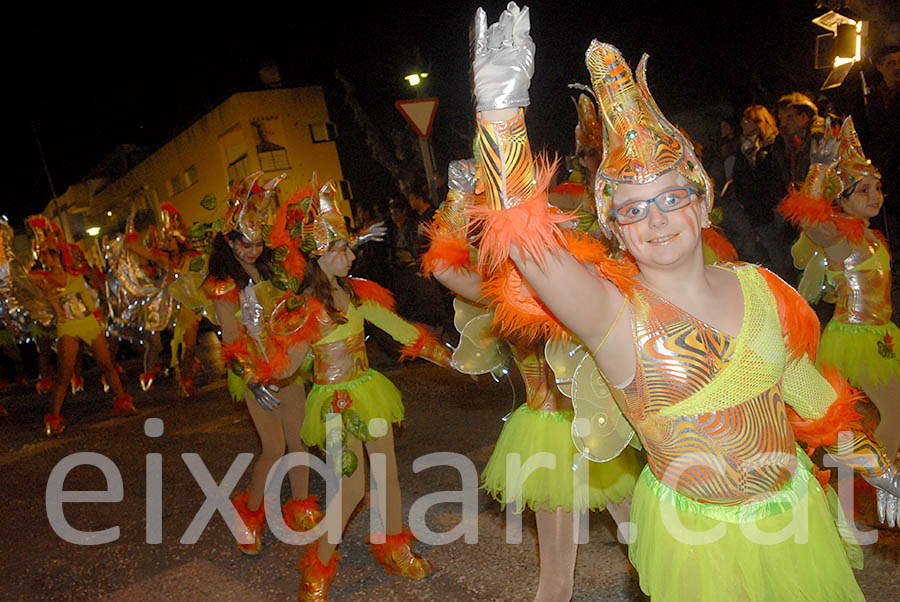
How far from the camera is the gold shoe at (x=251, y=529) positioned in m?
4.56

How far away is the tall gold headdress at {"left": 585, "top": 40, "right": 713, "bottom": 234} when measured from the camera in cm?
209

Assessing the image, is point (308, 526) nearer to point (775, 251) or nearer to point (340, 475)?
point (340, 475)

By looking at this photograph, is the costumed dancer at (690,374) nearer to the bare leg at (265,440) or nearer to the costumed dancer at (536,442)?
the costumed dancer at (536,442)

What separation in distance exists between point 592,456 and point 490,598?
1.70 metres

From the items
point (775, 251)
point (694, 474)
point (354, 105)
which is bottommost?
point (775, 251)

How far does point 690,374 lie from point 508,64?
0.99 meters

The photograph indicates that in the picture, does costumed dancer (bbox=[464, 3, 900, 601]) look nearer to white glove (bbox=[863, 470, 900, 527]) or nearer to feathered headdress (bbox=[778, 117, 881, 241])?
white glove (bbox=[863, 470, 900, 527])

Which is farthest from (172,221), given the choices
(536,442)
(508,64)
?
(508,64)

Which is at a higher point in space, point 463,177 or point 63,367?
point 463,177

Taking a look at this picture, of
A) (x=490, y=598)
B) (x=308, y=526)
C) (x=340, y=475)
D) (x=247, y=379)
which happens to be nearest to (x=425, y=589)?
(x=490, y=598)

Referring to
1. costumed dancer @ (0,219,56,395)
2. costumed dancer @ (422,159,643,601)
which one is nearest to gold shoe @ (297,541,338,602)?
costumed dancer @ (422,159,643,601)

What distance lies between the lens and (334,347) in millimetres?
4070

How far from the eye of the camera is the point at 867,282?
4426mm

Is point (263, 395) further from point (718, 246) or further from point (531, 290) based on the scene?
point (718, 246)
